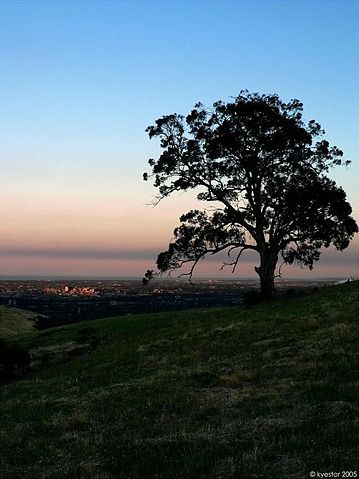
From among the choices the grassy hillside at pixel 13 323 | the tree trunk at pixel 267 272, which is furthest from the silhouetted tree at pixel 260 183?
the grassy hillside at pixel 13 323

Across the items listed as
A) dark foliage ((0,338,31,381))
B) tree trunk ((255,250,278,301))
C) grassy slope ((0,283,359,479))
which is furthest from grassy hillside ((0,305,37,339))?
grassy slope ((0,283,359,479))

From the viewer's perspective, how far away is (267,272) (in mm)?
41594

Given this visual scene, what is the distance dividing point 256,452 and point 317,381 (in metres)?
6.43

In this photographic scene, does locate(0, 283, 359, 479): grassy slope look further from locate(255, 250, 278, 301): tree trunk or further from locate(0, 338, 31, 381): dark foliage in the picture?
locate(255, 250, 278, 301): tree trunk

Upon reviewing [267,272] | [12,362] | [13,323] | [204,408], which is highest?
[267,272]

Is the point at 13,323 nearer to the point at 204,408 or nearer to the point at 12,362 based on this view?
the point at 12,362

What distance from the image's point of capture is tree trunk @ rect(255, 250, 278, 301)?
41.6 metres

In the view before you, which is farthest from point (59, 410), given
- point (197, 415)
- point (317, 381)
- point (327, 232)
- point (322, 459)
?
point (327, 232)

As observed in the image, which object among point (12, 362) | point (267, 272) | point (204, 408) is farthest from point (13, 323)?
point (204, 408)

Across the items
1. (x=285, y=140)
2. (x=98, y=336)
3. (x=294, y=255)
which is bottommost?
(x=98, y=336)

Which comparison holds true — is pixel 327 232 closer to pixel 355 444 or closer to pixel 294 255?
pixel 294 255

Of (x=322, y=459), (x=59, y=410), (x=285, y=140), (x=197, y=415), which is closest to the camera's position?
(x=322, y=459)

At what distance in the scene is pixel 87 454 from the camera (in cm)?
1153

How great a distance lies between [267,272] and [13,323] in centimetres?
5909
